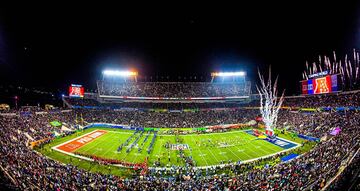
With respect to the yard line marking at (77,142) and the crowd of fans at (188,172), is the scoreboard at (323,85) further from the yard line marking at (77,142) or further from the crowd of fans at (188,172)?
the yard line marking at (77,142)

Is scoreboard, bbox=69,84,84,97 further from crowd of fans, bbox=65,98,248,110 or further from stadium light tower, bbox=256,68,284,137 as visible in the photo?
stadium light tower, bbox=256,68,284,137

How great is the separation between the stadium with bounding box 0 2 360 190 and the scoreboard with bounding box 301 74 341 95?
9.3 inches

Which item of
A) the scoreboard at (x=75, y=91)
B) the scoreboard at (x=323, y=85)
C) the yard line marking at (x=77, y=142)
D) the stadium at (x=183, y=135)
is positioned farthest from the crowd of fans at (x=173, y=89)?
the yard line marking at (x=77, y=142)

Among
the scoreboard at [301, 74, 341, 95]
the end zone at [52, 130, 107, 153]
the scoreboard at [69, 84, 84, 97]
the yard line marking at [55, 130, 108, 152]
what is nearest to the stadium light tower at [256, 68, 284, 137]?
the scoreboard at [301, 74, 341, 95]

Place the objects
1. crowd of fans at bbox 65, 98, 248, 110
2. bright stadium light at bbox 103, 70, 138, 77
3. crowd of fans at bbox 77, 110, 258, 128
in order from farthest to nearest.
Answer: bright stadium light at bbox 103, 70, 138, 77
crowd of fans at bbox 65, 98, 248, 110
crowd of fans at bbox 77, 110, 258, 128

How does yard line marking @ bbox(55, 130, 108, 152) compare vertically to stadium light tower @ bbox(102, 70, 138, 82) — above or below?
below

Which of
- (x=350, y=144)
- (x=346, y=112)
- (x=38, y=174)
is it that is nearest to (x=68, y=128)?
(x=38, y=174)

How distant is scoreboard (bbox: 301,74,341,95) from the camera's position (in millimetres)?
43000

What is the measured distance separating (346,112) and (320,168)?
94.6 ft

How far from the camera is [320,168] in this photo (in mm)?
16406

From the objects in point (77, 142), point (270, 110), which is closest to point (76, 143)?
point (77, 142)

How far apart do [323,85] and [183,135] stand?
3562cm

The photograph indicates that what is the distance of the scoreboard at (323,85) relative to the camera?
4300 cm

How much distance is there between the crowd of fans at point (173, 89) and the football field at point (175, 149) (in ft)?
95.0
